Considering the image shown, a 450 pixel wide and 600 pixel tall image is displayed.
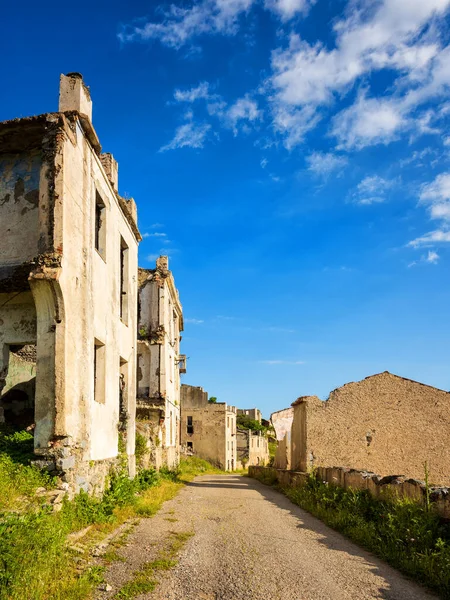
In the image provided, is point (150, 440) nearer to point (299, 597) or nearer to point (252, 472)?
point (252, 472)

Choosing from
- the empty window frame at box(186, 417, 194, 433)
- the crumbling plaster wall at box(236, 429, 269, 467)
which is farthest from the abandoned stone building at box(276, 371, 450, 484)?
the crumbling plaster wall at box(236, 429, 269, 467)

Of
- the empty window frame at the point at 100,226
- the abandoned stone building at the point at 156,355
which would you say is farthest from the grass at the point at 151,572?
the abandoned stone building at the point at 156,355

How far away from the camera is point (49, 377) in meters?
9.26

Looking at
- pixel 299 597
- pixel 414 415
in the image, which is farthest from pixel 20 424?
pixel 414 415

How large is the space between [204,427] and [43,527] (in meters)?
40.5

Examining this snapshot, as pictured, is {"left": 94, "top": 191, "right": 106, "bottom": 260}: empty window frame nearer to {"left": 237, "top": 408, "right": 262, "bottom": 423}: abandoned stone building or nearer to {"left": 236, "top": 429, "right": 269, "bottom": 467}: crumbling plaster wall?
{"left": 236, "top": 429, "right": 269, "bottom": 467}: crumbling plaster wall

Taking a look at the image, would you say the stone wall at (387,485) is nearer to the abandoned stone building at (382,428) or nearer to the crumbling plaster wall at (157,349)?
the abandoned stone building at (382,428)

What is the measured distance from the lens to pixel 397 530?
322 inches

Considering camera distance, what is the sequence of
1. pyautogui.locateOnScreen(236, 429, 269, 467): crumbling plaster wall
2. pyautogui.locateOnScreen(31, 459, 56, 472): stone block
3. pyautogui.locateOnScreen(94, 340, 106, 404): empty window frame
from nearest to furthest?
pyautogui.locateOnScreen(31, 459, 56, 472): stone block → pyautogui.locateOnScreen(94, 340, 106, 404): empty window frame → pyautogui.locateOnScreen(236, 429, 269, 467): crumbling plaster wall

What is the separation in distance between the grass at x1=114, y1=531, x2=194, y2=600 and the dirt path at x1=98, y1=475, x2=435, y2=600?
10 cm

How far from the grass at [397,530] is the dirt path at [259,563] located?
0.23 meters

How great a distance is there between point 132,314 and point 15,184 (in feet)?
18.7

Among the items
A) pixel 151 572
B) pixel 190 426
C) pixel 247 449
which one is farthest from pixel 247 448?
pixel 151 572

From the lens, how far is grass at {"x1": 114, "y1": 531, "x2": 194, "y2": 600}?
19.0 ft
